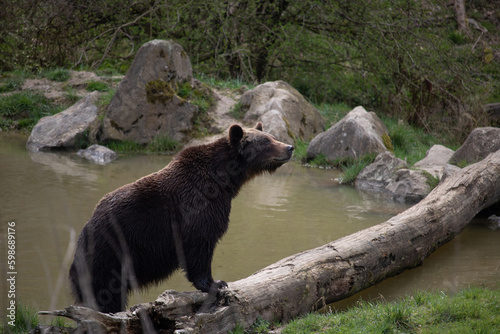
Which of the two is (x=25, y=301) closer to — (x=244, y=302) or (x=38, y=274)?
(x=38, y=274)

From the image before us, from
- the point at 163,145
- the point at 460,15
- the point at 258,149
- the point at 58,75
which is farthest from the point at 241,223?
the point at 460,15

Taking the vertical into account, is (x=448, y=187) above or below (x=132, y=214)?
below

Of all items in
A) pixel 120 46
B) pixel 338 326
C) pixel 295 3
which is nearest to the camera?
pixel 338 326

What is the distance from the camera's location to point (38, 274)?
234 inches

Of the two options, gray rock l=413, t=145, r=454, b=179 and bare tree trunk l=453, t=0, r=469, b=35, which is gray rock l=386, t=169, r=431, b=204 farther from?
bare tree trunk l=453, t=0, r=469, b=35

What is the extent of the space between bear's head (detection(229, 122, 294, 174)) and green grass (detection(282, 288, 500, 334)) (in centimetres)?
156

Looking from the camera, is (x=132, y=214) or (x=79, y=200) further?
(x=79, y=200)

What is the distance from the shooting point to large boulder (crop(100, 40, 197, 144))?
13.0m

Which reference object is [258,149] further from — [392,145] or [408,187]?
[392,145]

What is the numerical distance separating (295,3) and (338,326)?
13374 mm

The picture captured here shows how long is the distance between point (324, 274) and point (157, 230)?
5.78 ft

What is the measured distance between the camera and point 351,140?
11.9 m

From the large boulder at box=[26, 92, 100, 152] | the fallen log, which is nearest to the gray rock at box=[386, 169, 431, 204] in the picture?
the fallen log

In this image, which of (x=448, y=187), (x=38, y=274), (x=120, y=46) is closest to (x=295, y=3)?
(x=120, y=46)
